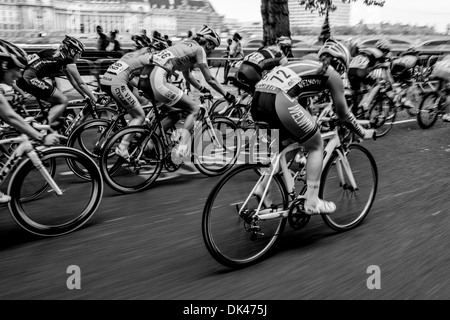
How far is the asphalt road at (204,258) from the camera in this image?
364 cm

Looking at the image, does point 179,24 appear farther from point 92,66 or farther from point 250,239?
point 250,239

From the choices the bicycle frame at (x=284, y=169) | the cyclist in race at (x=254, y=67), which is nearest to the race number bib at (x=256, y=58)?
the cyclist in race at (x=254, y=67)

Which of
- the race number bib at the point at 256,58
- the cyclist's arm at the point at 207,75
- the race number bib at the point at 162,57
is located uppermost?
the race number bib at the point at 162,57

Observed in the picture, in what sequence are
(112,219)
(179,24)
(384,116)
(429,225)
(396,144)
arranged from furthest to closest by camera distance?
(179,24)
(384,116)
(396,144)
(112,219)
(429,225)

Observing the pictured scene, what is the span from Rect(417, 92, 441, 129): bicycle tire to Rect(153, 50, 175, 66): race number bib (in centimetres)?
650

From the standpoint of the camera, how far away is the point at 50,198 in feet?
16.6

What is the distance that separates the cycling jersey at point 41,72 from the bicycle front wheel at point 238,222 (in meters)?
4.87

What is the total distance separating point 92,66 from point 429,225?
11538mm

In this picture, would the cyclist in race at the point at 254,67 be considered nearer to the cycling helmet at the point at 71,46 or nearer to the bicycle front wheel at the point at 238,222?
the cycling helmet at the point at 71,46

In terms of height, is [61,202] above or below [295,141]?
below

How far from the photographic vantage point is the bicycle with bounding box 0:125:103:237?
4.57 m
